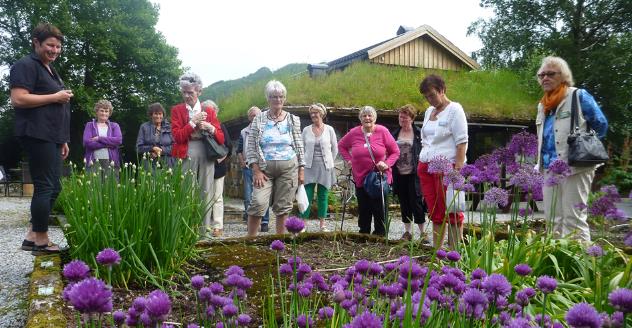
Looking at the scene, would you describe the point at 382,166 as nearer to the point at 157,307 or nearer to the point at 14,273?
the point at 14,273

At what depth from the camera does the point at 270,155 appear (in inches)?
200

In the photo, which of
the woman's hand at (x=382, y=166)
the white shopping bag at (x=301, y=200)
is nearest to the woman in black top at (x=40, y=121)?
the white shopping bag at (x=301, y=200)

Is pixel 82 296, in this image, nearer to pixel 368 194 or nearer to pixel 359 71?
pixel 368 194

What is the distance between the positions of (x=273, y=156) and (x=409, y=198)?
201cm

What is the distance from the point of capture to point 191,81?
548cm

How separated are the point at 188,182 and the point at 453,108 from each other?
2.24 metres

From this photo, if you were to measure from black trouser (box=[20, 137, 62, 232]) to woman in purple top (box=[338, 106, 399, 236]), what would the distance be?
3112 mm

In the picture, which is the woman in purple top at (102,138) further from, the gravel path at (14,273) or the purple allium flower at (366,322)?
the purple allium flower at (366,322)

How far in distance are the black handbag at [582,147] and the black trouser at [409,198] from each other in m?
2.32

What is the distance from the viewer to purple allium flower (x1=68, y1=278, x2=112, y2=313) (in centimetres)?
104

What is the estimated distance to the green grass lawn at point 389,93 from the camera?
13.2 meters

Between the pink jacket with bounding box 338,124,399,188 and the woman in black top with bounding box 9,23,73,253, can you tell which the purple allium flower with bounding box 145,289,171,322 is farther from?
the pink jacket with bounding box 338,124,399,188

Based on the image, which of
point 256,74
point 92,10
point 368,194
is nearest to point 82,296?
point 368,194

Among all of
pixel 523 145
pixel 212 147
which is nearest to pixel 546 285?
pixel 523 145
